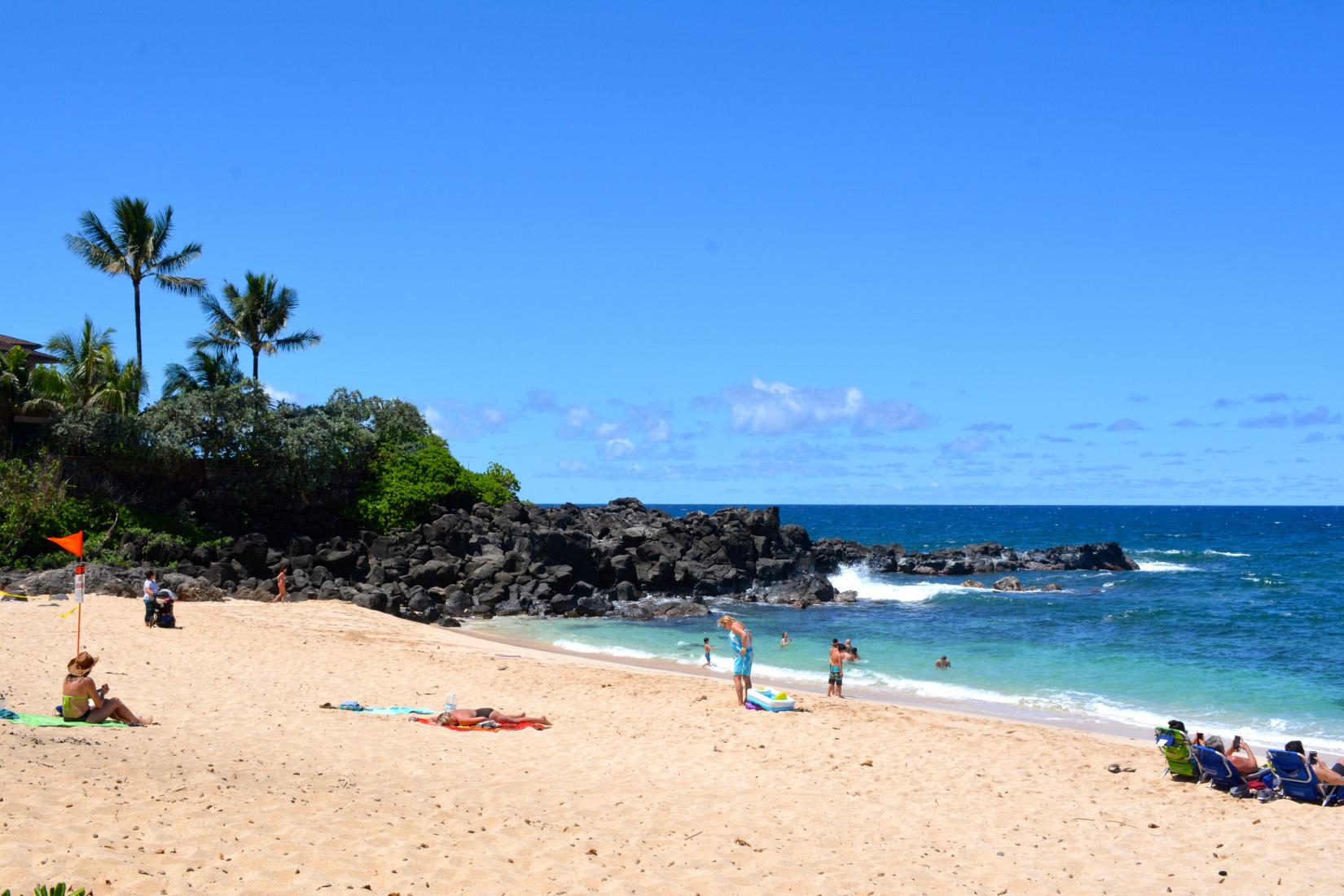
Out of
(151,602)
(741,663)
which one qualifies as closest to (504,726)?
(741,663)

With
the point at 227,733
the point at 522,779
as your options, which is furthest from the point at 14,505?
the point at 522,779

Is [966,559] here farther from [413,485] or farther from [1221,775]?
[1221,775]

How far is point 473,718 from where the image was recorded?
13672 millimetres

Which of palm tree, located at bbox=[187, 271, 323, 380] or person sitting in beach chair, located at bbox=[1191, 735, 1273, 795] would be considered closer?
person sitting in beach chair, located at bbox=[1191, 735, 1273, 795]

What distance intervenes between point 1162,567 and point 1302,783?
2007 inches

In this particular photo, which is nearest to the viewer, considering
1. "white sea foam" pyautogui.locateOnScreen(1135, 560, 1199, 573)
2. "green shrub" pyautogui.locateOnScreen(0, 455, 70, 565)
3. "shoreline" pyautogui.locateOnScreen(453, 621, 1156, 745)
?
"shoreline" pyautogui.locateOnScreen(453, 621, 1156, 745)

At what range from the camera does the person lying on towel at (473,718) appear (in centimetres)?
1361

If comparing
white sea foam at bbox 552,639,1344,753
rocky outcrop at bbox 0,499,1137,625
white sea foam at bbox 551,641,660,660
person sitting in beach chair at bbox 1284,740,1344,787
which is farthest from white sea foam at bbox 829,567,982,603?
person sitting in beach chair at bbox 1284,740,1344,787

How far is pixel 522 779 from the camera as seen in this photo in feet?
35.7

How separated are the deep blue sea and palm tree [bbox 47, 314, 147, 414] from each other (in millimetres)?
15673

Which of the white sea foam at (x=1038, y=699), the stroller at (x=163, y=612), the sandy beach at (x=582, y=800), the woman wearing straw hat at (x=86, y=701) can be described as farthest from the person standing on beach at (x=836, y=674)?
the stroller at (x=163, y=612)

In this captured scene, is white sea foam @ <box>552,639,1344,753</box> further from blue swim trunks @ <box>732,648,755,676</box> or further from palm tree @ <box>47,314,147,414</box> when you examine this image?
palm tree @ <box>47,314,147,414</box>

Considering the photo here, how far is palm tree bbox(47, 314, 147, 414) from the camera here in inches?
1331

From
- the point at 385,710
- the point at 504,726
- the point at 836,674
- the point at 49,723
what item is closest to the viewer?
the point at 49,723
